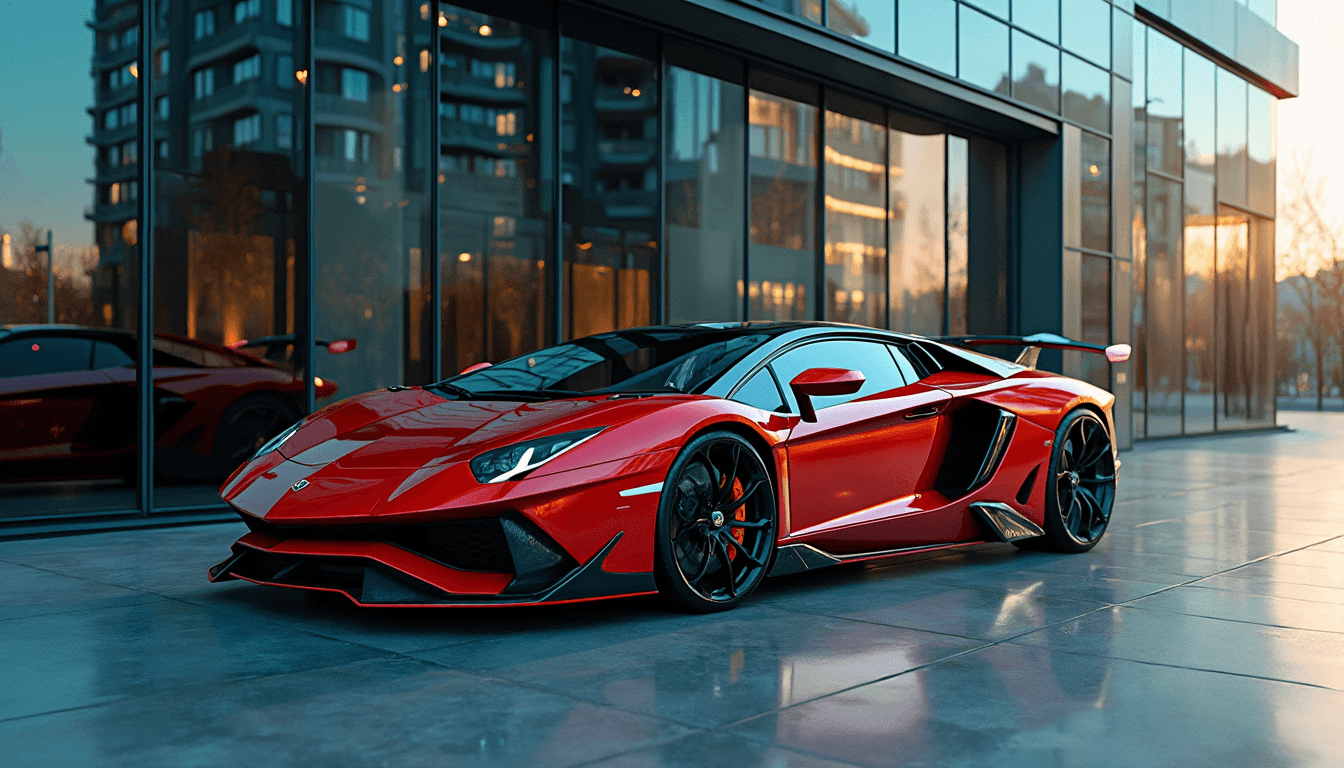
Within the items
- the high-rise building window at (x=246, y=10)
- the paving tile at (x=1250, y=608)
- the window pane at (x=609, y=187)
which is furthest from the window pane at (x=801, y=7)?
the paving tile at (x=1250, y=608)

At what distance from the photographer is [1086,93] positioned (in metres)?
15.5

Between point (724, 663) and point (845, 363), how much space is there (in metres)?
2.10

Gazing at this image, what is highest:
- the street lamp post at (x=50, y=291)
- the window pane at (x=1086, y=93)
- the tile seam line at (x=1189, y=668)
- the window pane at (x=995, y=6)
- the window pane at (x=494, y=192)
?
the window pane at (x=995, y=6)

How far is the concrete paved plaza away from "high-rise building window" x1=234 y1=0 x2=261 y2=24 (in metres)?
4.34

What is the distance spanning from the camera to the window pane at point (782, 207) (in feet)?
38.7

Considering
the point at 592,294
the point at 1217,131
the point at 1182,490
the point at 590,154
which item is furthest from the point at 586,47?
the point at 1217,131

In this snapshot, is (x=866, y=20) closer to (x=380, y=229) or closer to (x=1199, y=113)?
(x=380, y=229)

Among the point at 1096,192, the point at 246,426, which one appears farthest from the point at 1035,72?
the point at 246,426

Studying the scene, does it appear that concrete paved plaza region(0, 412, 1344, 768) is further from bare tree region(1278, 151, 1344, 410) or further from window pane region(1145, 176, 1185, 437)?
bare tree region(1278, 151, 1344, 410)

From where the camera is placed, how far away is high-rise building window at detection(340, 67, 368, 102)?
887 centimetres

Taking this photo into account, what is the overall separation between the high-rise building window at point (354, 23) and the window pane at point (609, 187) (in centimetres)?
182

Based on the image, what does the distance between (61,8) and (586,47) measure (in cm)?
419

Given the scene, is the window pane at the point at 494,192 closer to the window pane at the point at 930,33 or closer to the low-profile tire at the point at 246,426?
the low-profile tire at the point at 246,426

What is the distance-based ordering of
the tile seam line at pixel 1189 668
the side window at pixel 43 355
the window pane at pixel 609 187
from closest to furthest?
1. the tile seam line at pixel 1189 668
2. the side window at pixel 43 355
3. the window pane at pixel 609 187
